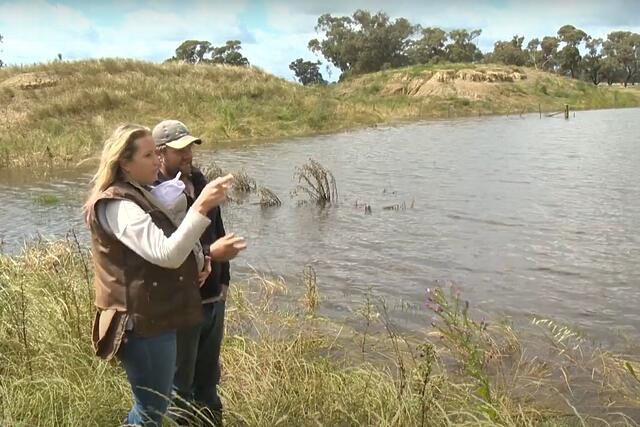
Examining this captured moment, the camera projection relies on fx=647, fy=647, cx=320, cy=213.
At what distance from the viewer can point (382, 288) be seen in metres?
7.59

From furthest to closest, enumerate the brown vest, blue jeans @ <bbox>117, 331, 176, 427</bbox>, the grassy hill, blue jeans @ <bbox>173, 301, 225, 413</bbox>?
the grassy hill
blue jeans @ <bbox>173, 301, 225, 413</bbox>
blue jeans @ <bbox>117, 331, 176, 427</bbox>
the brown vest

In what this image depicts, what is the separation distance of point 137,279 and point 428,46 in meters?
81.4

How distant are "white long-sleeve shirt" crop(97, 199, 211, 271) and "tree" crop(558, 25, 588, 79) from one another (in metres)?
82.7

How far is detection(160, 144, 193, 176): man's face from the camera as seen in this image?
335 cm

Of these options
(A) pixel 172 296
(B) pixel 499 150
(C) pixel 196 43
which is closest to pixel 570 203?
(B) pixel 499 150

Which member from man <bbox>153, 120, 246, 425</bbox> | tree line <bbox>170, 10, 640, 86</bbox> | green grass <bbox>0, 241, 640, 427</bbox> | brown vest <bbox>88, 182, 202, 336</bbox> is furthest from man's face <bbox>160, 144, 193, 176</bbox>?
tree line <bbox>170, 10, 640, 86</bbox>

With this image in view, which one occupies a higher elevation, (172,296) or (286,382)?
(172,296)

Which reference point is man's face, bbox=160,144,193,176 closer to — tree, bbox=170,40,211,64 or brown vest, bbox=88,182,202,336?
brown vest, bbox=88,182,202,336

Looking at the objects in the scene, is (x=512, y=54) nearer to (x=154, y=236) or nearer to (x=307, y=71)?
(x=307, y=71)

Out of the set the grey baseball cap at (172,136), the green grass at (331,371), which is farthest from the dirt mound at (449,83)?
the grey baseball cap at (172,136)

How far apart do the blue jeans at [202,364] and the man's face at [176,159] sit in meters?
0.72

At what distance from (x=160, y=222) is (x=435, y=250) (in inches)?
271

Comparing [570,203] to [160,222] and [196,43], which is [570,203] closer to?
[160,222]

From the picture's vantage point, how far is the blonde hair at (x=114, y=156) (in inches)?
109
